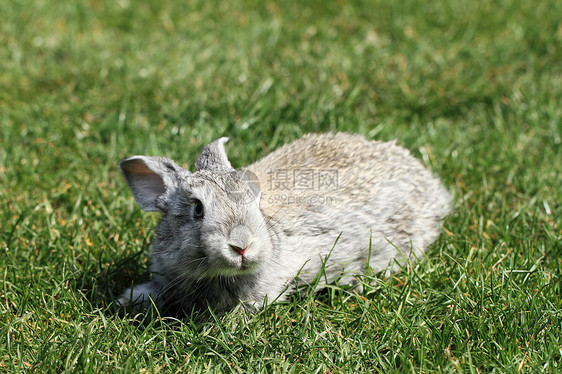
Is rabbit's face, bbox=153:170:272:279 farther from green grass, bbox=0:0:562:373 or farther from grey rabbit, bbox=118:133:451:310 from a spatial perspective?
green grass, bbox=0:0:562:373

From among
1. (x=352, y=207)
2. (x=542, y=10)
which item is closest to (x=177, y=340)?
(x=352, y=207)

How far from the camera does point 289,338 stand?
355 cm

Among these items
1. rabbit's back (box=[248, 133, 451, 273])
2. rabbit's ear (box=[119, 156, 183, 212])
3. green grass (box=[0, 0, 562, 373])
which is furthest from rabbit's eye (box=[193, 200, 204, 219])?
green grass (box=[0, 0, 562, 373])

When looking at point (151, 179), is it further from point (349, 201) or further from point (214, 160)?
point (349, 201)

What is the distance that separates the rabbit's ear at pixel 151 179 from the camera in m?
3.91

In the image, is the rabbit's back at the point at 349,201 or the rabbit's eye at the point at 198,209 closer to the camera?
the rabbit's eye at the point at 198,209

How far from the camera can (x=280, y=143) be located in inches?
222

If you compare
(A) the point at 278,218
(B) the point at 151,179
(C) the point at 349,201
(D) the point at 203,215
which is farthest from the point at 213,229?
(C) the point at 349,201

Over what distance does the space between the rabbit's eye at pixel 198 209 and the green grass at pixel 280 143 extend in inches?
24.4

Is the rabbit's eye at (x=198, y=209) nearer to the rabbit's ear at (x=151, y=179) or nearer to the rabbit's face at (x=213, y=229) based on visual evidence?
the rabbit's face at (x=213, y=229)

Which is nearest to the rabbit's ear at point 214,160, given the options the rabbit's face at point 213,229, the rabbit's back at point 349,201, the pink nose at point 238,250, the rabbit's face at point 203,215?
the rabbit's face at point 203,215

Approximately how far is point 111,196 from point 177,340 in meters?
1.68

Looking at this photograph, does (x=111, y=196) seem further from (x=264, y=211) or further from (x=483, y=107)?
(x=483, y=107)

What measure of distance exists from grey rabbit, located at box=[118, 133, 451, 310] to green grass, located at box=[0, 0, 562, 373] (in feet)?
0.57
